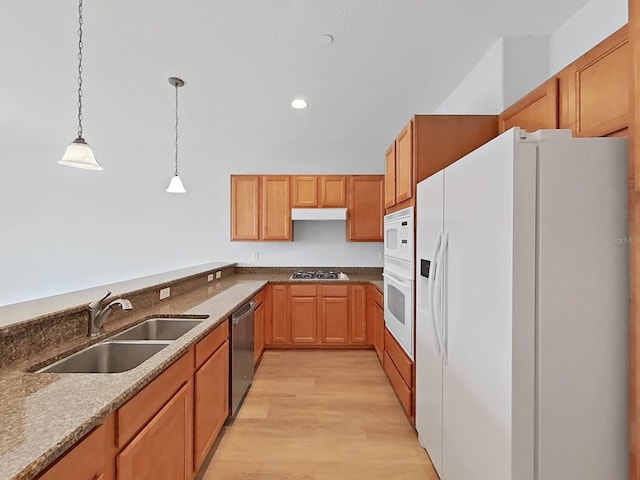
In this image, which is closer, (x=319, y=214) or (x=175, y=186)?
(x=175, y=186)

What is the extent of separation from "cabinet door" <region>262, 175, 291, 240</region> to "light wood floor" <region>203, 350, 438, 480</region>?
5.85ft

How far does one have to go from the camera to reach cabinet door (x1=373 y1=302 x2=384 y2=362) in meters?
3.23

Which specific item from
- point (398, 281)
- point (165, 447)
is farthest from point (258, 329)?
point (165, 447)

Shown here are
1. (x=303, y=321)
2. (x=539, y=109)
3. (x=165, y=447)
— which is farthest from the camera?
(x=303, y=321)

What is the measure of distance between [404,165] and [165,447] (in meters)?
2.24

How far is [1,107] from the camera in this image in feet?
10.7

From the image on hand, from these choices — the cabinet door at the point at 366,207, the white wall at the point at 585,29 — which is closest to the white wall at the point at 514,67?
the white wall at the point at 585,29

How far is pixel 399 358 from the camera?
97.9 inches

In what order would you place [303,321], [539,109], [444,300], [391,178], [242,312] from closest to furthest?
[444,300] → [539,109] → [242,312] → [391,178] → [303,321]

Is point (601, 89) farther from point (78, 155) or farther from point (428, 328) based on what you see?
point (78, 155)

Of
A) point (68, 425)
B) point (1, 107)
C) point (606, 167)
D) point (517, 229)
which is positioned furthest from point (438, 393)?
point (1, 107)

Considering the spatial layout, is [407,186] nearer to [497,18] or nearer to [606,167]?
[497,18]

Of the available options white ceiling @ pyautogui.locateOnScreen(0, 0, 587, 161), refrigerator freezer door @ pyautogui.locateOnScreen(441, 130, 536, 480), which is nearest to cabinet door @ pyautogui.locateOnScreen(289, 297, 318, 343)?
white ceiling @ pyautogui.locateOnScreen(0, 0, 587, 161)

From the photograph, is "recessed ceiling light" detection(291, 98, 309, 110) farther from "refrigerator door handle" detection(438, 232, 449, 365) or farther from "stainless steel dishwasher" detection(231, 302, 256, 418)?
A: "refrigerator door handle" detection(438, 232, 449, 365)
